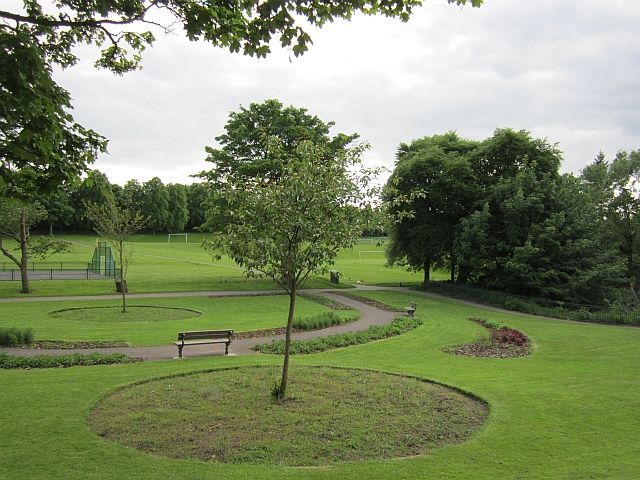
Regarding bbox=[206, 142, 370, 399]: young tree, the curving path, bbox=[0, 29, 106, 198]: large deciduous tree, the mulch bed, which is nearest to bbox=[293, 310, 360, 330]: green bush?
the curving path

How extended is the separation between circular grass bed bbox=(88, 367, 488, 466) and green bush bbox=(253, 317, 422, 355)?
4.25m

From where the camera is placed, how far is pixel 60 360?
1412 cm

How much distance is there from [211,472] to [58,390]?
5838mm

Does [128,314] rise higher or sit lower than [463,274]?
lower

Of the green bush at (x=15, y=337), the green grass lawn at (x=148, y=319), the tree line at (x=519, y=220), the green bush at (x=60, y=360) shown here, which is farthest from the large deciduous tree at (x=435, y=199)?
the green bush at (x=15, y=337)

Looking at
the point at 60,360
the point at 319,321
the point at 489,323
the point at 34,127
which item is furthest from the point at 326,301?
the point at 34,127

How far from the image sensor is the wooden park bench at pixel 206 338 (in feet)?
50.7

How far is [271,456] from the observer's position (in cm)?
747

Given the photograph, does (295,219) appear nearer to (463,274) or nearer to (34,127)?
(34,127)

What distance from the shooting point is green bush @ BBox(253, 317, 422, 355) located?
16747 millimetres

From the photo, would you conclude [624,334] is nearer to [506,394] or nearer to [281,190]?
[506,394]

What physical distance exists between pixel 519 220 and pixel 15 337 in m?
29.6

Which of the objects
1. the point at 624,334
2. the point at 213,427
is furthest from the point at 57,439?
the point at 624,334

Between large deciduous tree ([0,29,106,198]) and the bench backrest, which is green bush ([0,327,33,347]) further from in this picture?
large deciduous tree ([0,29,106,198])
